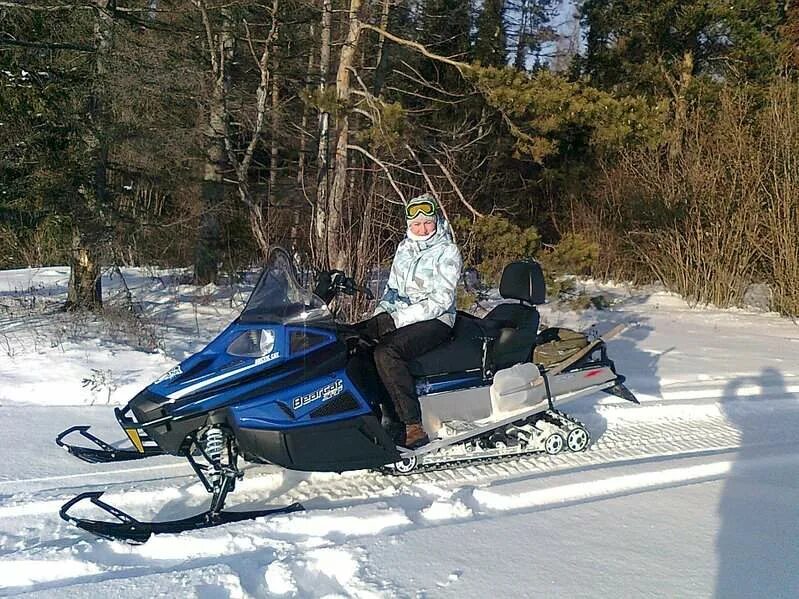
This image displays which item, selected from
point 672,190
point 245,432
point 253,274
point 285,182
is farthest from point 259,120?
point 245,432

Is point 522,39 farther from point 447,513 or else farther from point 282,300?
point 447,513

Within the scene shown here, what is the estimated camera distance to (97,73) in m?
7.42

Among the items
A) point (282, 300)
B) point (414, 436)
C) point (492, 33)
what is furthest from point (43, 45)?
point (492, 33)

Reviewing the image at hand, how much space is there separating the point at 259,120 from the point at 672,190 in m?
7.17

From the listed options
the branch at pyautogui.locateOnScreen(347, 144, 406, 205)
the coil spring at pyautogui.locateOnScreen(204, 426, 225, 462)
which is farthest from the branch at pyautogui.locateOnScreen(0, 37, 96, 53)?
the coil spring at pyautogui.locateOnScreen(204, 426, 225, 462)

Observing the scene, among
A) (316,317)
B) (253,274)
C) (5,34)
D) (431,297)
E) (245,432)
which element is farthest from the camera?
(253,274)

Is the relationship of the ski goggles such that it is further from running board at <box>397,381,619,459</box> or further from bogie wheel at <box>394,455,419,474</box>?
bogie wheel at <box>394,455,419,474</box>

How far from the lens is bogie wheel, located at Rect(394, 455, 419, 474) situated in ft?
12.3

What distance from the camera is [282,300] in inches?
135

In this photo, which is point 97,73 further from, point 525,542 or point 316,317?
point 525,542

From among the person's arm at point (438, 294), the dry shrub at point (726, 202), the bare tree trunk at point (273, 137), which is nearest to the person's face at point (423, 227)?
the person's arm at point (438, 294)

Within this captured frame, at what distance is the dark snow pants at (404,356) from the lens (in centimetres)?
362

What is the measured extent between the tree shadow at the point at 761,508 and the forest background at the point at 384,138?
9.28 ft

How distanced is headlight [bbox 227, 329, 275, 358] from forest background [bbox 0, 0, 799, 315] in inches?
153
